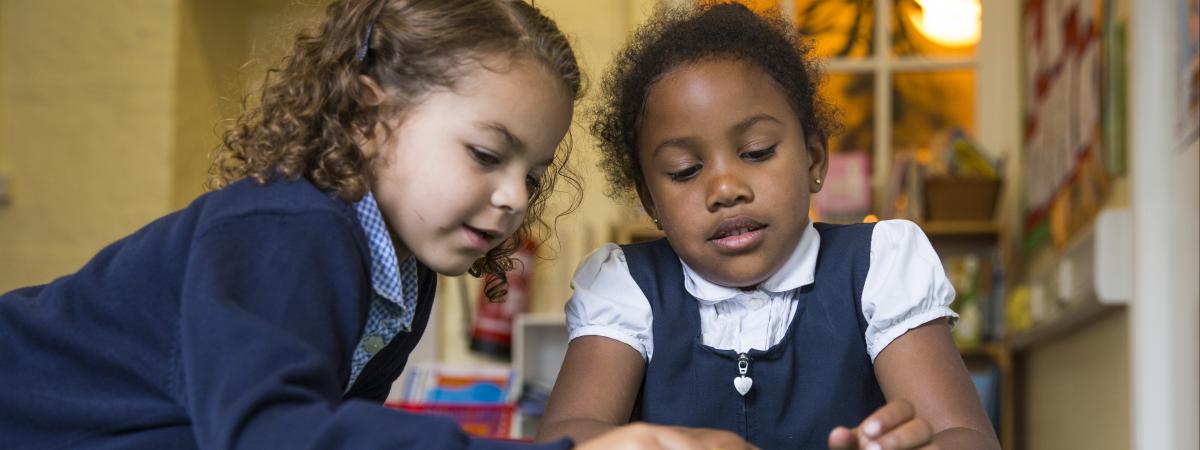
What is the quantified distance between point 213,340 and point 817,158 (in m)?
0.79

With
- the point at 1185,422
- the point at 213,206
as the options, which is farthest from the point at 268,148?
the point at 1185,422

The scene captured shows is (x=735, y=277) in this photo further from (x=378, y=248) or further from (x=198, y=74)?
(x=198, y=74)

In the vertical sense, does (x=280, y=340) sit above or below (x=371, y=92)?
below

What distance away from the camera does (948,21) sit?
A: 4.57 m

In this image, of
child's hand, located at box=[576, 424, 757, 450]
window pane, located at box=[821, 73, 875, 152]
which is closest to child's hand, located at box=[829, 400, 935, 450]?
child's hand, located at box=[576, 424, 757, 450]

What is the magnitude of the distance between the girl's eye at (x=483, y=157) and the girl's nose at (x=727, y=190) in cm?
27

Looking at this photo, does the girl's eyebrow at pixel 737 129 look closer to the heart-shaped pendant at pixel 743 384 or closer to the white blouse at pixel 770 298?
the white blouse at pixel 770 298

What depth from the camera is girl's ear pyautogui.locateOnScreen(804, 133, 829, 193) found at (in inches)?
56.4

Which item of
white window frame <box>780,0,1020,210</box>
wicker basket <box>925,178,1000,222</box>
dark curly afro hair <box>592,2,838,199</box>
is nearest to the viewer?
dark curly afro hair <box>592,2,838,199</box>

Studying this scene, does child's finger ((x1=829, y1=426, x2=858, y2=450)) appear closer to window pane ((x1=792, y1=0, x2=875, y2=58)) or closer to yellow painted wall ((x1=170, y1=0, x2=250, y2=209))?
yellow painted wall ((x1=170, y1=0, x2=250, y2=209))

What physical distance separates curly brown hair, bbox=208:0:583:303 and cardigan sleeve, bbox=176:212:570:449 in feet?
0.54

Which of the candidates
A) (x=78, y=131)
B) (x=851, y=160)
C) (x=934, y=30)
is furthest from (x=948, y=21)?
(x=78, y=131)

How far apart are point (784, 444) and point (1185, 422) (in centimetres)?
130

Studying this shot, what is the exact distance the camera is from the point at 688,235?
4.41 feet
